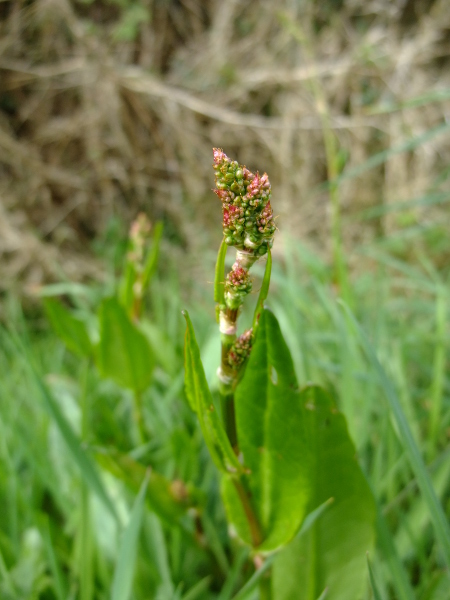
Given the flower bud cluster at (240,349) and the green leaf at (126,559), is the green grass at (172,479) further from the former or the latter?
the flower bud cluster at (240,349)

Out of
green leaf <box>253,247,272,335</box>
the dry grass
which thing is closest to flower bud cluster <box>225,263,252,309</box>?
green leaf <box>253,247,272,335</box>

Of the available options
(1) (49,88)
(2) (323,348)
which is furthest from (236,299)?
(1) (49,88)

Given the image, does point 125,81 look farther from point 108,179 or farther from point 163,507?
point 163,507

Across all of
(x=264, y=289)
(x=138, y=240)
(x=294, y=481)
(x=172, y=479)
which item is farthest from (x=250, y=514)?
(x=138, y=240)

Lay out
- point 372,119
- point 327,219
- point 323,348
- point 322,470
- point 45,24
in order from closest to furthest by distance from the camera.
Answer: point 322,470 → point 323,348 → point 45,24 → point 372,119 → point 327,219

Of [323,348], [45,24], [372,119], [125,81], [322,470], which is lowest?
[323,348]
